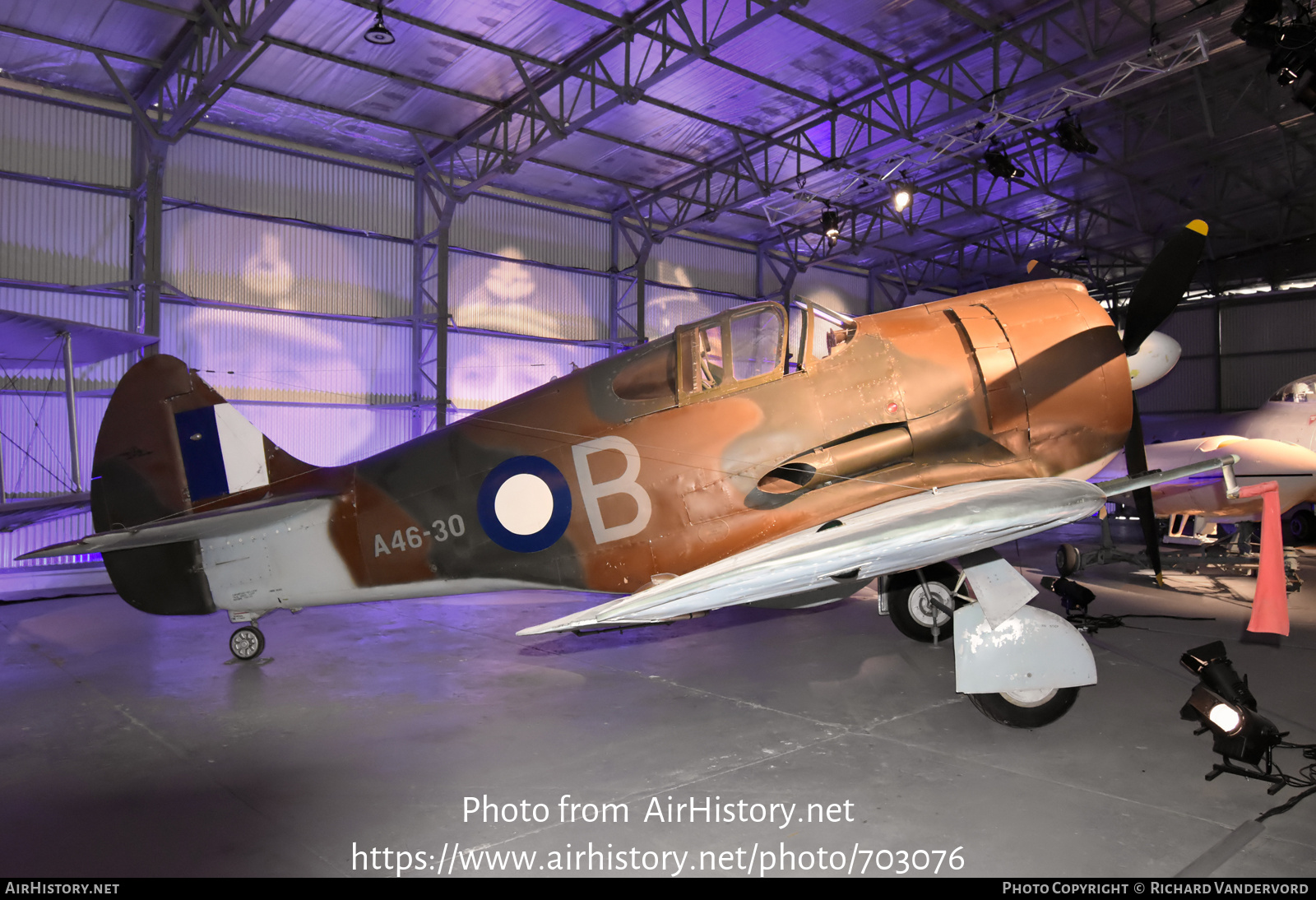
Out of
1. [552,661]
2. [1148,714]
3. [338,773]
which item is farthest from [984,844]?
[552,661]

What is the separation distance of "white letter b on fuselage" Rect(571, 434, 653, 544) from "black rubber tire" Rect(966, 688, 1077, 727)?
2.27m

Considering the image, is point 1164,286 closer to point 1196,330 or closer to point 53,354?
point 53,354

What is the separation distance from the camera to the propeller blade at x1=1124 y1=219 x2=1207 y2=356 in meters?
4.87

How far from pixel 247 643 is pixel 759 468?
441 cm

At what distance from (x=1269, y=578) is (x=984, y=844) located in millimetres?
2671

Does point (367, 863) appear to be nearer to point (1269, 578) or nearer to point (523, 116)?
point (1269, 578)

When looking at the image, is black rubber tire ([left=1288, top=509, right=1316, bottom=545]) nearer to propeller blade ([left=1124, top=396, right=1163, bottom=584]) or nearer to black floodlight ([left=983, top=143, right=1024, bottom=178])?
black floodlight ([left=983, top=143, right=1024, bottom=178])

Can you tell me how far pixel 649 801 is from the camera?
340 cm

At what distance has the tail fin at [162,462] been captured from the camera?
18.5 feet

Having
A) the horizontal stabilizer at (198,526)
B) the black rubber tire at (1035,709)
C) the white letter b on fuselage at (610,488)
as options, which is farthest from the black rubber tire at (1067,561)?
the horizontal stabilizer at (198,526)

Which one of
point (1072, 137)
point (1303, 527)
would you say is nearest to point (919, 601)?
point (1072, 137)

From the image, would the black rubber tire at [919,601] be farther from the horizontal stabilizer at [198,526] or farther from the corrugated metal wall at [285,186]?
the corrugated metal wall at [285,186]

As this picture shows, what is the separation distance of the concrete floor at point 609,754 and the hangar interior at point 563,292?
0.03 metres

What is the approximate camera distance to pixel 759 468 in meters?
4.54
